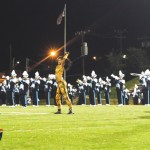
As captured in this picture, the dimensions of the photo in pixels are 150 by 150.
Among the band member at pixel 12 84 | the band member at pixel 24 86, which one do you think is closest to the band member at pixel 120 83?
the band member at pixel 24 86

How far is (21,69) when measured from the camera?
266ft

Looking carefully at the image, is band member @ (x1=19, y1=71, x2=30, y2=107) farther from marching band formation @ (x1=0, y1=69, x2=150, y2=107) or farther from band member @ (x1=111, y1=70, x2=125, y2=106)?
band member @ (x1=111, y1=70, x2=125, y2=106)

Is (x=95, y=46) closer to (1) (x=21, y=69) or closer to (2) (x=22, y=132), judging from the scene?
(1) (x=21, y=69)

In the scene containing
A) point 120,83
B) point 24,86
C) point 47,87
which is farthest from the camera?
point 47,87

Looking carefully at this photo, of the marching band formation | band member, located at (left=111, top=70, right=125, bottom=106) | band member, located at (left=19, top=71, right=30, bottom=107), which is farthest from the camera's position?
band member, located at (left=111, top=70, right=125, bottom=106)

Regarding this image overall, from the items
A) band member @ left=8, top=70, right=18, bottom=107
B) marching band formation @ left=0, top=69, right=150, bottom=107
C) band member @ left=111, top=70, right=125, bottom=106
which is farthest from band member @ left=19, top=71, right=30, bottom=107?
band member @ left=111, top=70, right=125, bottom=106

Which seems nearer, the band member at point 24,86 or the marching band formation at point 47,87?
the band member at point 24,86

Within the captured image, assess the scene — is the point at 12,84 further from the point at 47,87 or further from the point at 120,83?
the point at 120,83

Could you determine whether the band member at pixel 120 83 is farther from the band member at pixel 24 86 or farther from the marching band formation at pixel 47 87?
the band member at pixel 24 86

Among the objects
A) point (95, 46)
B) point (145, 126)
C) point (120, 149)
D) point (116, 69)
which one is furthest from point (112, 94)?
point (120, 149)

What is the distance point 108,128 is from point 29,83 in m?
23.1

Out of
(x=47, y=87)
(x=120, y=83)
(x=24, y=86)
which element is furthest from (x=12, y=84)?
(x=120, y=83)

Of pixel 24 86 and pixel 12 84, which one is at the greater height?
pixel 12 84

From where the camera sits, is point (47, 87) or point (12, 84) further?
point (47, 87)
